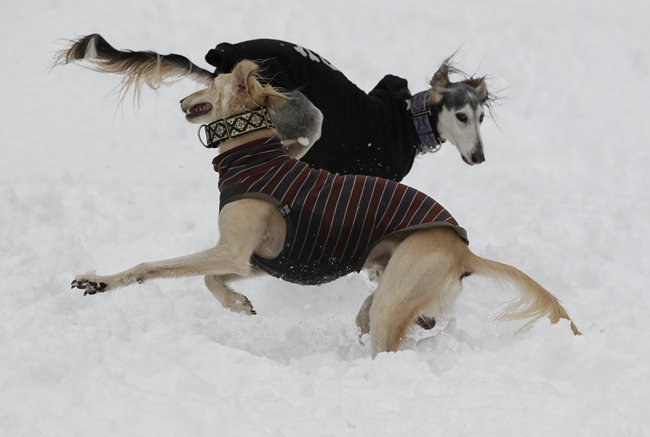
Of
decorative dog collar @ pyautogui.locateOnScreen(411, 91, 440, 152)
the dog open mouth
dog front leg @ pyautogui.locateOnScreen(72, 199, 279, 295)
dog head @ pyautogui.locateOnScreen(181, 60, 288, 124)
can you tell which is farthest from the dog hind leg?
decorative dog collar @ pyautogui.locateOnScreen(411, 91, 440, 152)

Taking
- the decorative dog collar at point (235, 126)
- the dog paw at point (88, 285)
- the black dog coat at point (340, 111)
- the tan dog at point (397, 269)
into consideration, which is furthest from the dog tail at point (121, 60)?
the dog paw at point (88, 285)

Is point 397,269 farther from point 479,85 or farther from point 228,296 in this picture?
point 479,85

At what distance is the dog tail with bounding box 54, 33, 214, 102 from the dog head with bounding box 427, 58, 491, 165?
6.93ft

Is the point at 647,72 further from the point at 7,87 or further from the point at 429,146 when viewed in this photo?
the point at 7,87

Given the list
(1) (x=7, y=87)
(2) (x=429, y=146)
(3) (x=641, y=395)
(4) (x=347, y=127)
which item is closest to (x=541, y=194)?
(2) (x=429, y=146)

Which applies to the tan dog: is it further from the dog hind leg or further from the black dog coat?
the black dog coat

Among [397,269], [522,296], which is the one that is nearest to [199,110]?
[397,269]

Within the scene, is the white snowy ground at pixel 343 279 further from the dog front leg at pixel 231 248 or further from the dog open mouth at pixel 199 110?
the dog open mouth at pixel 199 110

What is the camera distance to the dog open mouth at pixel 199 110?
3.82 m

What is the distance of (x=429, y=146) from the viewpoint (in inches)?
211

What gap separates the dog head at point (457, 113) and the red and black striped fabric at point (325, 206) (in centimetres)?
206

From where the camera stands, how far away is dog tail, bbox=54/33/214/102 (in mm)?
4387

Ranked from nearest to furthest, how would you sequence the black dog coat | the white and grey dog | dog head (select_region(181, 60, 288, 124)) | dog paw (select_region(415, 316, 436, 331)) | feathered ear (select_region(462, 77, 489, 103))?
dog paw (select_region(415, 316, 436, 331)) → dog head (select_region(181, 60, 288, 124)) → the white and grey dog → the black dog coat → feathered ear (select_region(462, 77, 489, 103))

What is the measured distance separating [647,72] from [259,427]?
29.1 ft
